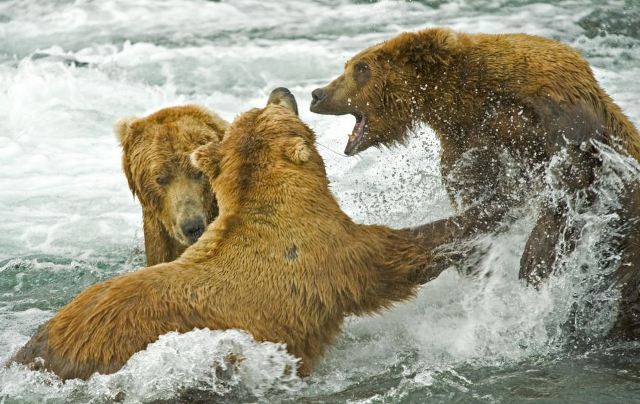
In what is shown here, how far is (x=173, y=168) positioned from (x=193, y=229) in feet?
1.49

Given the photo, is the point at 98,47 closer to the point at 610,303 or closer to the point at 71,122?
the point at 71,122

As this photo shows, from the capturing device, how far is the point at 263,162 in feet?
22.3

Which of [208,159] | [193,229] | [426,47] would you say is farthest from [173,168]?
[426,47]

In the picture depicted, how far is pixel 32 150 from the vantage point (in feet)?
45.3

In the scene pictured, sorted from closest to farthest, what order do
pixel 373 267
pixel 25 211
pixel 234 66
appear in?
pixel 373 267 < pixel 25 211 < pixel 234 66

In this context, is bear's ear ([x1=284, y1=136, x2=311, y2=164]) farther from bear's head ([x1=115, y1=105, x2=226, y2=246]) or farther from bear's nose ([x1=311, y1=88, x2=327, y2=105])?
bear's nose ([x1=311, y1=88, x2=327, y2=105])

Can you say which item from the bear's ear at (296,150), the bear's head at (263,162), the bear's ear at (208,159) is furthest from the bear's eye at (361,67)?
the bear's ear at (208,159)

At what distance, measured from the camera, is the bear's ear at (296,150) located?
676 centimetres

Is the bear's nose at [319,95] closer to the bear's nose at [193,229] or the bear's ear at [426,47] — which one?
the bear's ear at [426,47]

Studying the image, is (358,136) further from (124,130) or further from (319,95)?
(124,130)

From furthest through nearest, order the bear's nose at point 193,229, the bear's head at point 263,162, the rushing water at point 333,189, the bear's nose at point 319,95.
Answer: the bear's nose at point 319,95 < the bear's nose at point 193,229 < the bear's head at point 263,162 < the rushing water at point 333,189

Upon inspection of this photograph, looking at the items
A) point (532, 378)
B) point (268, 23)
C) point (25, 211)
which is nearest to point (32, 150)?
point (25, 211)

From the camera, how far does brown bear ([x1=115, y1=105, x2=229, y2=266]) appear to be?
291 inches

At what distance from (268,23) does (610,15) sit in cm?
523
